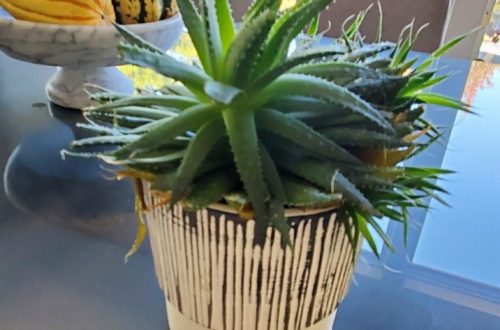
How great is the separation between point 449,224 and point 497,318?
0.16m

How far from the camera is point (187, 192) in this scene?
379 mm

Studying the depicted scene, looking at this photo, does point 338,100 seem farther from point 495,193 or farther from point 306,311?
point 495,193

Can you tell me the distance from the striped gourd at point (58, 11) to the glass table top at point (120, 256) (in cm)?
17

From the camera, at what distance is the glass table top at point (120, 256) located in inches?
21.7

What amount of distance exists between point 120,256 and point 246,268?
24 centimetres

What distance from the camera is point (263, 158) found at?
14.5 inches

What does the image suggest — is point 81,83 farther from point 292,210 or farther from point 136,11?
point 292,210

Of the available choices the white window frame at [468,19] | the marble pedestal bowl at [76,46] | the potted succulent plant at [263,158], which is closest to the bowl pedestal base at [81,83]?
the marble pedestal bowl at [76,46]

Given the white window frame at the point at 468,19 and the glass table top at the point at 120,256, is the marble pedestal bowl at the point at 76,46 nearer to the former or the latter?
the glass table top at the point at 120,256

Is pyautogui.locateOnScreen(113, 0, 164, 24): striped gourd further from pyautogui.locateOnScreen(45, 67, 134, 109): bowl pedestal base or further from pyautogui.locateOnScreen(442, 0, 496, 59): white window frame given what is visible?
pyautogui.locateOnScreen(442, 0, 496, 59): white window frame

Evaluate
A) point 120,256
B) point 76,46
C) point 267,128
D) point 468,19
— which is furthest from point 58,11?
point 468,19

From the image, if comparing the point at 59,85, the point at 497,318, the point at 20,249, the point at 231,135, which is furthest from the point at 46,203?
the point at 497,318

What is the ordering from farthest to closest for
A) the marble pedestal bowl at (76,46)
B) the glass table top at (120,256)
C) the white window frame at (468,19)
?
the white window frame at (468,19), the marble pedestal bowl at (76,46), the glass table top at (120,256)

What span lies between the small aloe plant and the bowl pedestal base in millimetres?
475
